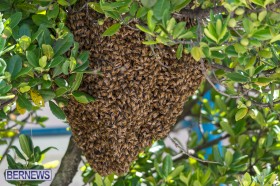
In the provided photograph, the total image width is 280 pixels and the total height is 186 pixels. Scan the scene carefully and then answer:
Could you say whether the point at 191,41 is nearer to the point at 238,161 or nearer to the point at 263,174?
the point at 263,174

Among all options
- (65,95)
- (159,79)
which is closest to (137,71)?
(159,79)

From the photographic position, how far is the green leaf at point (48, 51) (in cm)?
130

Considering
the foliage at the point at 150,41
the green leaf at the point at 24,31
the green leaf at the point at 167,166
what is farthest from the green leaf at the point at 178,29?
the green leaf at the point at 167,166

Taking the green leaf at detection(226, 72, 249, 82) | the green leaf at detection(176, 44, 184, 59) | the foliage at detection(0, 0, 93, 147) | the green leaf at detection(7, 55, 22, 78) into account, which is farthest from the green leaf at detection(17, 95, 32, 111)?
the green leaf at detection(226, 72, 249, 82)

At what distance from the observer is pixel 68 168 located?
1.83m

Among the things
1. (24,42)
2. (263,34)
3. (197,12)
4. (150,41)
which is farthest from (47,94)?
(263,34)

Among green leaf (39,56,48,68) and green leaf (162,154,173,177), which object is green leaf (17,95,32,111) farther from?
green leaf (162,154,173,177)

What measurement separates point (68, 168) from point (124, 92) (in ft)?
1.74

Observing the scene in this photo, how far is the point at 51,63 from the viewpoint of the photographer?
1.30 metres

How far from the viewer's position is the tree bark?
1.81m

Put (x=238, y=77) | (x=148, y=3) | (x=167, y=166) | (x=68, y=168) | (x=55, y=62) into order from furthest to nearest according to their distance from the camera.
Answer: (x=68, y=168), (x=167, y=166), (x=238, y=77), (x=55, y=62), (x=148, y=3)

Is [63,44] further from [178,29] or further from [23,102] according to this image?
[178,29]

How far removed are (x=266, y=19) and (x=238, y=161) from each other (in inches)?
28.6

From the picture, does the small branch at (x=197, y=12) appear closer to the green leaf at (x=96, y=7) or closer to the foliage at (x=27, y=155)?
the green leaf at (x=96, y=7)
